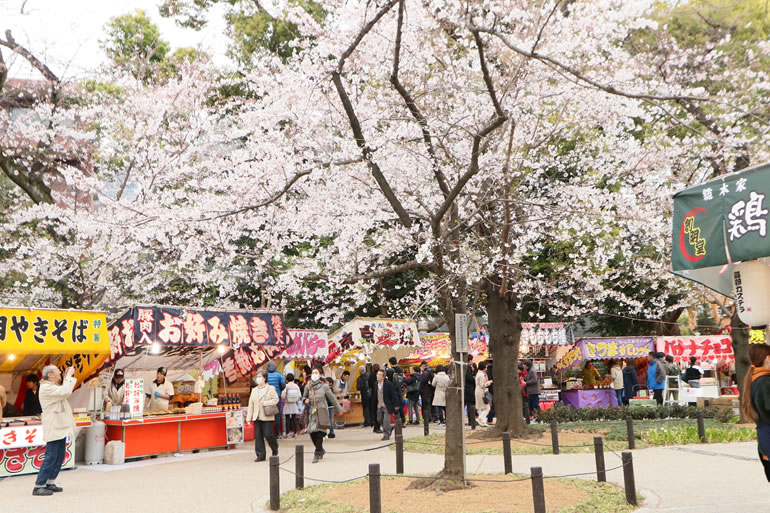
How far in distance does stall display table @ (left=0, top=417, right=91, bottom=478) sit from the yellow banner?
1.35m

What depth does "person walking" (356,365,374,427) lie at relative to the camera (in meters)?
21.1

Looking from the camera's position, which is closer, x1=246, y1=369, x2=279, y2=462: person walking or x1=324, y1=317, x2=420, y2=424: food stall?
x1=246, y1=369, x2=279, y2=462: person walking

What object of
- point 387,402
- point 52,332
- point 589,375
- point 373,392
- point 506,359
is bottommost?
point 387,402

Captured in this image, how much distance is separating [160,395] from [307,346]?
5.54 meters

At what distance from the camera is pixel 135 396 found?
14172 millimetres

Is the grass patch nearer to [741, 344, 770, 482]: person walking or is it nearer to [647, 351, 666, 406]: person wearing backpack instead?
[741, 344, 770, 482]: person walking

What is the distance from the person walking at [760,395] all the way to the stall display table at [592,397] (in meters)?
16.3

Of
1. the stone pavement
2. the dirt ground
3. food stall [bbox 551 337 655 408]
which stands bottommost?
the stone pavement

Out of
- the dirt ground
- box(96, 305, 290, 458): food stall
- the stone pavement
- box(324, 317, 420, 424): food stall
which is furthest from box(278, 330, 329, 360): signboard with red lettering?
the dirt ground

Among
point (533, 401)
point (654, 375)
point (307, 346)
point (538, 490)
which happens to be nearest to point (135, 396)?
point (307, 346)

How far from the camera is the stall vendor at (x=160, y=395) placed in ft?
50.2

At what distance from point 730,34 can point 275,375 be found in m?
12.3

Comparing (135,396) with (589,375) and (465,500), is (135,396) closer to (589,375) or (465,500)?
(465,500)

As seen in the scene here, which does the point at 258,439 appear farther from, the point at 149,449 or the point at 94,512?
the point at 94,512
